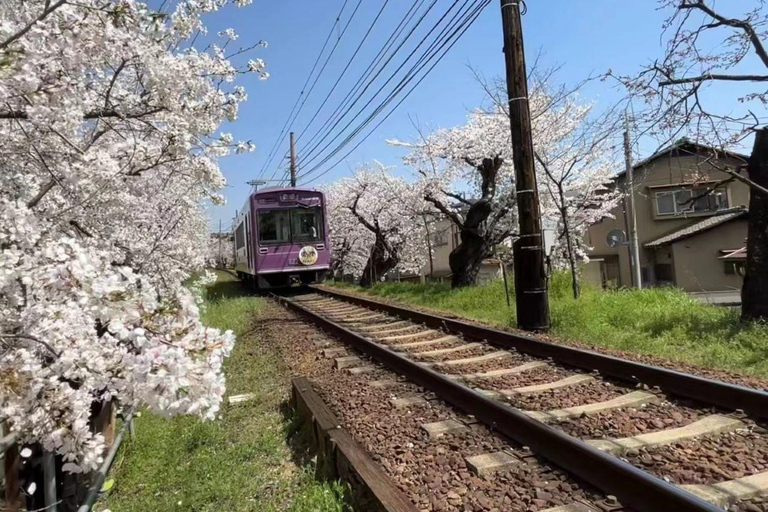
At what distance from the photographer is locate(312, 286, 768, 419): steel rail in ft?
11.7

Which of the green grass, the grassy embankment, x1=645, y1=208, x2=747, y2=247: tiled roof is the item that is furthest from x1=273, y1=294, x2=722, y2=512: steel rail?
x1=645, y1=208, x2=747, y2=247: tiled roof

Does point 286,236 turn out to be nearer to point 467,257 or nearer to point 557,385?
point 467,257

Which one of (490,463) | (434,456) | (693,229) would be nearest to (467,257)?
(434,456)

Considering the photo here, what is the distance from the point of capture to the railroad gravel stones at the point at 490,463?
2.97 m

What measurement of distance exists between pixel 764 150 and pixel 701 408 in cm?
460

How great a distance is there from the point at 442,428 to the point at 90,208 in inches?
177

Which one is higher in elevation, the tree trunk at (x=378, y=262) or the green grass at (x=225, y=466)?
the tree trunk at (x=378, y=262)

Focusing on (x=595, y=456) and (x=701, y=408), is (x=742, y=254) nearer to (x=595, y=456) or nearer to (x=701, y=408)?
(x=701, y=408)

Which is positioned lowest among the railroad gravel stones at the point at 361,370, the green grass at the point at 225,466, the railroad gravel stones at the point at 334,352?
the green grass at the point at 225,466

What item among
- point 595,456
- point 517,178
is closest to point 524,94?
point 517,178

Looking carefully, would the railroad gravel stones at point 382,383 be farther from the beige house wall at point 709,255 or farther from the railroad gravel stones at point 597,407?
the beige house wall at point 709,255

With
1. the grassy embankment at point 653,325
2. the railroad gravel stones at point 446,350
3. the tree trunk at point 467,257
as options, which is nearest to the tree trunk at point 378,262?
the tree trunk at point 467,257

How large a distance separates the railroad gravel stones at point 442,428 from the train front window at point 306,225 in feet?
43.0

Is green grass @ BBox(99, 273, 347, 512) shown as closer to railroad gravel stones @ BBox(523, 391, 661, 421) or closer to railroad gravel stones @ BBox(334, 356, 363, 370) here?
railroad gravel stones @ BBox(334, 356, 363, 370)
